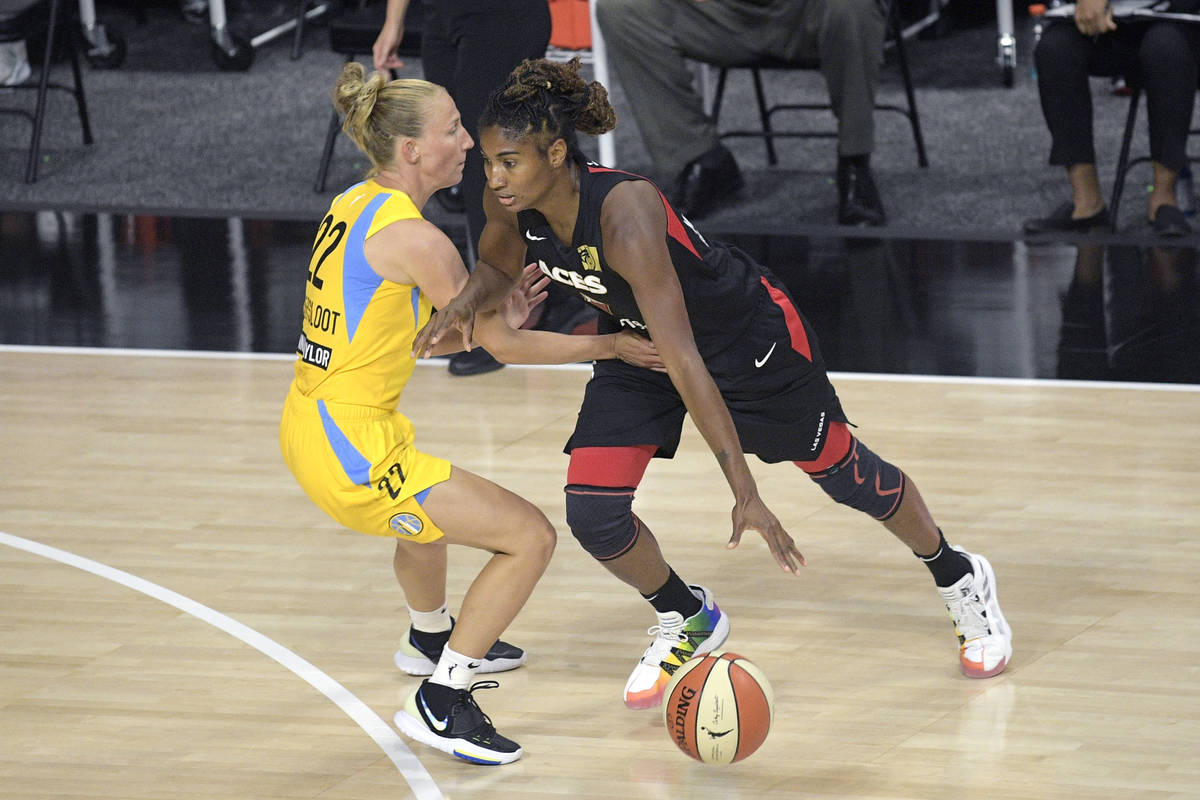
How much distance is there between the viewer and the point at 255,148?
8836mm

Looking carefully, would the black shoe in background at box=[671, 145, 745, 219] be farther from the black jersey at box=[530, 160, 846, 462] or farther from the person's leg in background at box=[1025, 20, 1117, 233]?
the black jersey at box=[530, 160, 846, 462]

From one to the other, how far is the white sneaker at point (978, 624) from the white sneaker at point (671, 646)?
0.50m

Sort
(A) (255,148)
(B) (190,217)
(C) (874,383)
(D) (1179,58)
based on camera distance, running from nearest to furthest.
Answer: (C) (874,383) → (D) (1179,58) → (B) (190,217) → (A) (255,148)

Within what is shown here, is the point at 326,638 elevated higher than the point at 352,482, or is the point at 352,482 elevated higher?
the point at 352,482

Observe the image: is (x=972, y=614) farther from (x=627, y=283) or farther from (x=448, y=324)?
(x=448, y=324)

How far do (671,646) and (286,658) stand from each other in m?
0.88

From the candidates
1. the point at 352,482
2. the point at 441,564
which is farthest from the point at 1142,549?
the point at 352,482

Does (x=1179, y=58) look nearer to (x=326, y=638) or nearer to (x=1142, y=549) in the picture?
(x=1142, y=549)

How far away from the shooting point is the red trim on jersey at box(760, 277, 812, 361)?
3559 mm

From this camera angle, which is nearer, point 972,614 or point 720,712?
point 720,712

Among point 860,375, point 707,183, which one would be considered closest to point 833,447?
point 860,375

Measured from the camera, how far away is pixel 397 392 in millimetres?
3518

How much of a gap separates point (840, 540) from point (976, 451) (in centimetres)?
74

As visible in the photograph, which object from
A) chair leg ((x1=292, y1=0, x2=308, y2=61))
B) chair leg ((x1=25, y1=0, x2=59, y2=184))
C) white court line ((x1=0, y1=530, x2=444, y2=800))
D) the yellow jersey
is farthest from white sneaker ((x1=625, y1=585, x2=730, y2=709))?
chair leg ((x1=292, y1=0, x2=308, y2=61))
